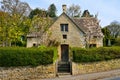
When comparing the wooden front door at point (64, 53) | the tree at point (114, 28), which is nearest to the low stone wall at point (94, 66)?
the wooden front door at point (64, 53)

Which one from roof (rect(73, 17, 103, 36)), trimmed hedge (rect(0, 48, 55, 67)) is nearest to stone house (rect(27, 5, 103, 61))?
roof (rect(73, 17, 103, 36))

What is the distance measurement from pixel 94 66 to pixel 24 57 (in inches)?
292

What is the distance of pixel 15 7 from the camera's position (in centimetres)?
3869

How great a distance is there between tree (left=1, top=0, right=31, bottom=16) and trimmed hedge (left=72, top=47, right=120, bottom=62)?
1536 cm

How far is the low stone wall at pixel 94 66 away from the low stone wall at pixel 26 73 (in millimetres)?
2527

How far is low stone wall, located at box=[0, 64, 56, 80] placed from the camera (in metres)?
23.2

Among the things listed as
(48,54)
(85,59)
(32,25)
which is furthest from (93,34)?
(48,54)

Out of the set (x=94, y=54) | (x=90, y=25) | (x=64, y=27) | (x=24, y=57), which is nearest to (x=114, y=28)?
(x=90, y=25)

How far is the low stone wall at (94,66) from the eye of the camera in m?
25.2

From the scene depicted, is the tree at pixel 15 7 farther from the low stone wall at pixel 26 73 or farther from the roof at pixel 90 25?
the low stone wall at pixel 26 73

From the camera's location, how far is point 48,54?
80.4 feet

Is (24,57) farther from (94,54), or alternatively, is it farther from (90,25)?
(90,25)

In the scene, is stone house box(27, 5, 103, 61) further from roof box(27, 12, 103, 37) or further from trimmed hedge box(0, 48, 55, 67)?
trimmed hedge box(0, 48, 55, 67)

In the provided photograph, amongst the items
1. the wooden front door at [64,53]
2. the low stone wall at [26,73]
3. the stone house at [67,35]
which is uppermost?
the stone house at [67,35]
